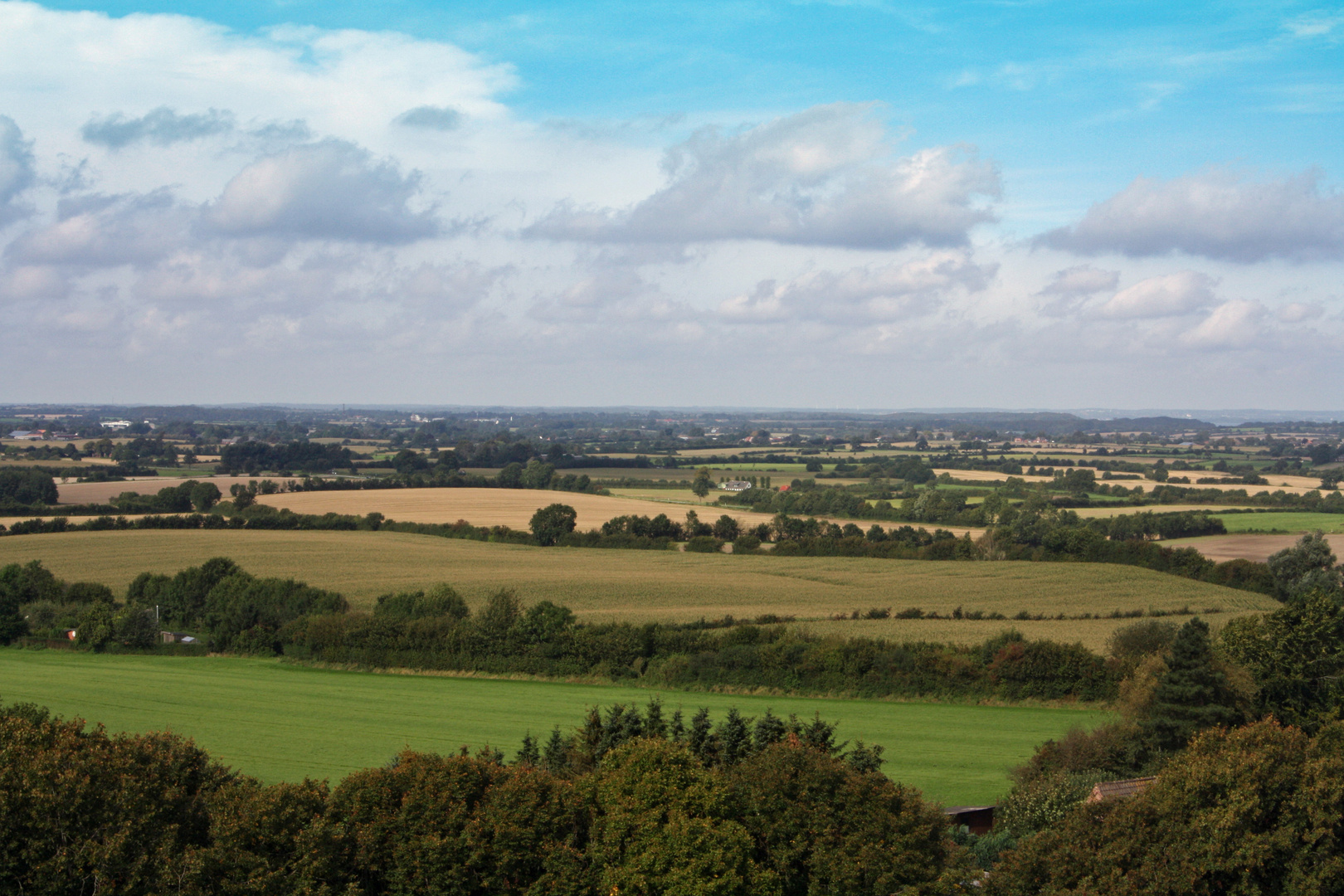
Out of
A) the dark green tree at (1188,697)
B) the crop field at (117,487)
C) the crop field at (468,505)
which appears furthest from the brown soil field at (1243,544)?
the crop field at (117,487)

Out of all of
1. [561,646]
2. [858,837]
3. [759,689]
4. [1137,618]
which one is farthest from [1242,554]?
[858,837]

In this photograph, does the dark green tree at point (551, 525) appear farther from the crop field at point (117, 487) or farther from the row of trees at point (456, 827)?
the row of trees at point (456, 827)

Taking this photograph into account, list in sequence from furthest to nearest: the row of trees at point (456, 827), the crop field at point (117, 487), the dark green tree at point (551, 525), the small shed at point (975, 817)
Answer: the crop field at point (117, 487)
the dark green tree at point (551, 525)
the small shed at point (975, 817)
the row of trees at point (456, 827)

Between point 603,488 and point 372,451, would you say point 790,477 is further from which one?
point 372,451

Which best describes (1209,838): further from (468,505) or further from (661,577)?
(468,505)

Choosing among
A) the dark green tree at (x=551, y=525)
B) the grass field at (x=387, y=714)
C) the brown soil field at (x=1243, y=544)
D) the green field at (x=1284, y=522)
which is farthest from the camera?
the green field at (x=1284, y=522)

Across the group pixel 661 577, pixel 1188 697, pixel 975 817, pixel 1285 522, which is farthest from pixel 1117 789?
pixel 1285 522
